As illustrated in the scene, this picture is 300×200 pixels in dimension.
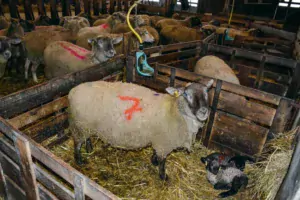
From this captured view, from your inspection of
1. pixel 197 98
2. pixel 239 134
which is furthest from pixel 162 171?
pixel 239 134

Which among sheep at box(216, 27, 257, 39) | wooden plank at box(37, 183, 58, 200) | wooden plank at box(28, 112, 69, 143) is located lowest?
wooden plank at box(28, 112, 69, 143)

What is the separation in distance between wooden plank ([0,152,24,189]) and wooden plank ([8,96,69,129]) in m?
0.58

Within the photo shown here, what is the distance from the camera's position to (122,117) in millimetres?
3262

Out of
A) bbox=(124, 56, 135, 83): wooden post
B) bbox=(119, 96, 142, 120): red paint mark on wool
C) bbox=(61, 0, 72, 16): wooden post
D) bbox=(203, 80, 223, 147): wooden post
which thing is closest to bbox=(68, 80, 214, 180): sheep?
bbox=(119, 96, 142, 120): red paint mark on wool

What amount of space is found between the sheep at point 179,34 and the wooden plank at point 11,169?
7196 millimetres

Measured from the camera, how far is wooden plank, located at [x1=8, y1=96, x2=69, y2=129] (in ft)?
10.6

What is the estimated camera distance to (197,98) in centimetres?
305

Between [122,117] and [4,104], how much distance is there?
58.4 inches

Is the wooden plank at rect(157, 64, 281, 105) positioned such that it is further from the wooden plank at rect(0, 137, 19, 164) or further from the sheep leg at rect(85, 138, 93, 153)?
the wooden plank at rect(0, 137, 19, 164)

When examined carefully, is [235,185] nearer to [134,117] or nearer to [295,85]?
[134,117]

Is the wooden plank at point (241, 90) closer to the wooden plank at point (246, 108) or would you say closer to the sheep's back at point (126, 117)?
the wooden plank at point (246, 108)

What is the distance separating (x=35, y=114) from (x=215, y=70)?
12.4ft

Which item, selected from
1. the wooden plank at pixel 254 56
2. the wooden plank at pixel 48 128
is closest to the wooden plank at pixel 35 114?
the wooden plank at pixel 48 128

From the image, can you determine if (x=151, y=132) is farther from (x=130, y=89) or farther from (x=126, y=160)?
(x=126, y=160)
